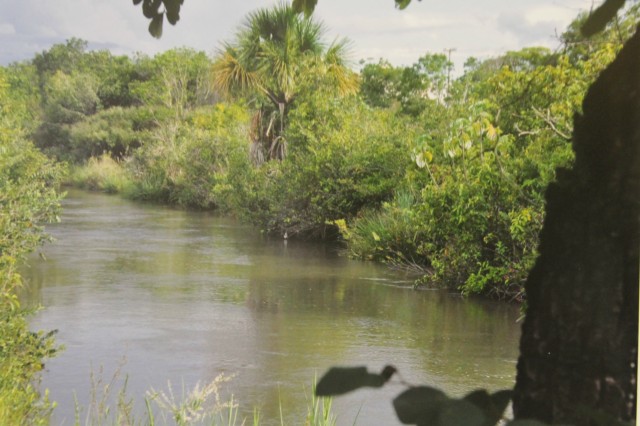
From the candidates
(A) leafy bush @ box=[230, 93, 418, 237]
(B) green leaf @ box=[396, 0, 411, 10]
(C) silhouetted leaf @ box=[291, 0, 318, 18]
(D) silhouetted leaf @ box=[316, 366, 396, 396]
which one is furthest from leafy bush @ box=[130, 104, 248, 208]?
(D) silhouetted leaf @ box=[316, 366, 396, 396]

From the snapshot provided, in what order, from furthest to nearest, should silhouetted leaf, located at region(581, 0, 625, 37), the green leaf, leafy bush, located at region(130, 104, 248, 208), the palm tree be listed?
leafy bush, located at region(130, 104, 248, 208) → the palm tree → the green leaf → silhouetted leaf, located at region(581, 0, 625, 37)

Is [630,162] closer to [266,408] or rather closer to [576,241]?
[576,241]

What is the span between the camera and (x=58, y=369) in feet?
11.6

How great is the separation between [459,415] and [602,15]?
30 cm

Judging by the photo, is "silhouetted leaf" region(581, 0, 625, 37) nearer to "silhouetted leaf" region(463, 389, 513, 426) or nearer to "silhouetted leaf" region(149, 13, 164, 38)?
"silhouetted leaf" region(463, 389, 513, 426)

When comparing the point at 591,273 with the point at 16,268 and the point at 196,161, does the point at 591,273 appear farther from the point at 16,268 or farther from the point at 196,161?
the point at 196,161

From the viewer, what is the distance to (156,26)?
0.96 m

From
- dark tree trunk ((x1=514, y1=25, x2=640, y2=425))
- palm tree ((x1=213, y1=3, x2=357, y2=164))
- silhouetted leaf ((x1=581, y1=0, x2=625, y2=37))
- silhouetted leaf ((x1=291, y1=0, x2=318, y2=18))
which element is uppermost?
palm tree ((x1=213, y1=3, x2=357, y2=164))

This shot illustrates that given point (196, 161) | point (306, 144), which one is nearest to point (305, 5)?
point (306, 144)

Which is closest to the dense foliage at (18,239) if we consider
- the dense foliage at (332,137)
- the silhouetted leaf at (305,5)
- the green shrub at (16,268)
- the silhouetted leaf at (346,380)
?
the green shrub at (16,268)

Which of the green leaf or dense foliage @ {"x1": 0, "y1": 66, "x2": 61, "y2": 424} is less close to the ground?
the green leaf

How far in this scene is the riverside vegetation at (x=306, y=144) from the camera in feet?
10.9

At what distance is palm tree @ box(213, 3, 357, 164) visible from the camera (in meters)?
6.83

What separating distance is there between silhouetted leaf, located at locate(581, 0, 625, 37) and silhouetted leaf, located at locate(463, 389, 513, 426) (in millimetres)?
267
